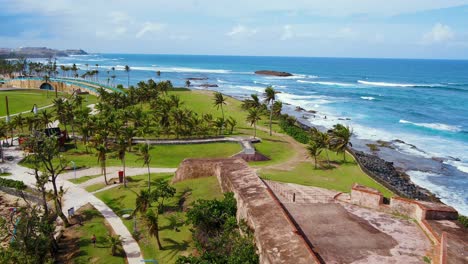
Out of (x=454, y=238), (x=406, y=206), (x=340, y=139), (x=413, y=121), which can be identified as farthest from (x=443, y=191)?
(x=413, y=121)

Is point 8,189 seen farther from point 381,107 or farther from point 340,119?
point 381,107

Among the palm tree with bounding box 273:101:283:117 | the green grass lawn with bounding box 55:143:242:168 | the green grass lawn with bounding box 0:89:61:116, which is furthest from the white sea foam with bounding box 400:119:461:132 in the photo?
the green grass lawn with bounding box 0:89:61:116

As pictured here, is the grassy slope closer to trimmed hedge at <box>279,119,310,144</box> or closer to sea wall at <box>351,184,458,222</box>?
trimmed hedge at <box>279,119,310,144</box>

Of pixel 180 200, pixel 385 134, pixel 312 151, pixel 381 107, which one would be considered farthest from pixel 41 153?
pixel 381 107

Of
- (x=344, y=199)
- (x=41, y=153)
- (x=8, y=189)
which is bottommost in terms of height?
(x=8, y=189)

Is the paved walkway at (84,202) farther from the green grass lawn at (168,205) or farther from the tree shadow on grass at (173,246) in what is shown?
the tree shadow on grass at (173,246)
